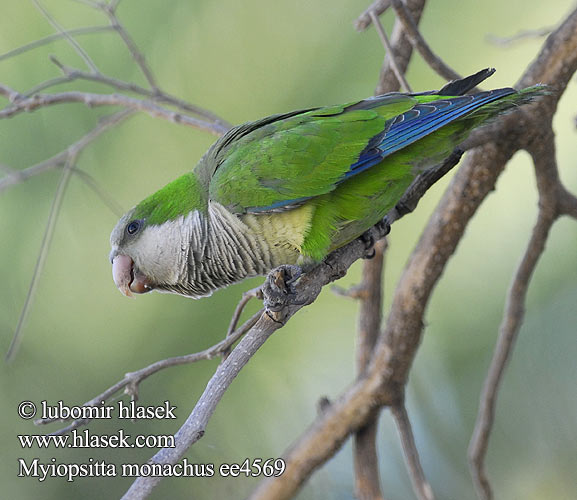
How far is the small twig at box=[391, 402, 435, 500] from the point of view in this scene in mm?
3270

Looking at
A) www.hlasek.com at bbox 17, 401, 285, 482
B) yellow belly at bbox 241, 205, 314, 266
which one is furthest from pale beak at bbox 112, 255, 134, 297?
yellow belly at bbox 241, 205, 314, 266

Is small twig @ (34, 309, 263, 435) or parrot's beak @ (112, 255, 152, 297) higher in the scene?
parrot's beak @ (112, 255, 152, 297)

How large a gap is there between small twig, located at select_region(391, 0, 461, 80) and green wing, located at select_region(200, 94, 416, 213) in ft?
0.69

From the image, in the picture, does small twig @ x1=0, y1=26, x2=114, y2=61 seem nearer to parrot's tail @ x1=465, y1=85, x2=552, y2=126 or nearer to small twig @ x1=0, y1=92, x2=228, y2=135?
small twig @ x1=0, y1=92, x2=228, y2=135

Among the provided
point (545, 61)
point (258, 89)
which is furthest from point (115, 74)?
point (545, 61)

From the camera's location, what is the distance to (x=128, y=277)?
9.64 feet

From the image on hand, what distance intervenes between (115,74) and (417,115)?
249 centimetres

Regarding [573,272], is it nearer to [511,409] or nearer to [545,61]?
[511,409]

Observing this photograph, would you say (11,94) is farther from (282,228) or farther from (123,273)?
(282,228)

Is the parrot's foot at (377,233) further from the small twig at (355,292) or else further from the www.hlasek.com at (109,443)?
the www.hlasek.com at (109,443)

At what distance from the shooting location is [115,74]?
4.32 metres

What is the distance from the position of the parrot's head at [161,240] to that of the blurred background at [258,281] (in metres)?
1.20

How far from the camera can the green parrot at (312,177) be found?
260 cm

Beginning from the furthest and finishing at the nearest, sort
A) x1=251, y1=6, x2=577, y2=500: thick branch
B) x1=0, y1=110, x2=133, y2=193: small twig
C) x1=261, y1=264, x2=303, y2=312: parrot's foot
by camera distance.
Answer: x1=0, y1=110, x2=133, y2=193: small twig
x1=251, y1=6, x2=577, y2=500: thick branch
x1=261, y1=264, x2=303, y2=312: parrot's foot
